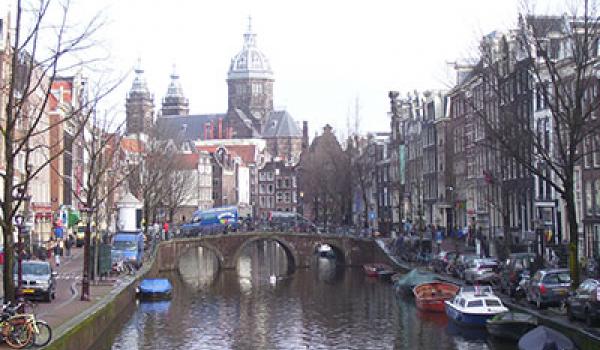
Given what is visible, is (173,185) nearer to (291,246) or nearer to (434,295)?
(291,246)

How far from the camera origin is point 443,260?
203ft

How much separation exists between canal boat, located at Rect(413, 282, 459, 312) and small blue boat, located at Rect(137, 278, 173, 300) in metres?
14.2

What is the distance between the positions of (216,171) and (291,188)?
19.9 m

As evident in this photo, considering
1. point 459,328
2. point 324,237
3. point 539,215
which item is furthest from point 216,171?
point 459,328

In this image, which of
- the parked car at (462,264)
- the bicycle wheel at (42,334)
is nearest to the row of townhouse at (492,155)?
the parked car at (462,264)

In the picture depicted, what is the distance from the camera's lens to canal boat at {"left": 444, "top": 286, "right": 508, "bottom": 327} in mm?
40156

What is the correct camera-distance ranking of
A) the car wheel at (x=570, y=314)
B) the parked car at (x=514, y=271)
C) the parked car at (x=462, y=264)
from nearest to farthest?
the car wheel at (x=570, y=314)
the parked car at (x=514, y=271)
the parked car at (x=462, y=264)

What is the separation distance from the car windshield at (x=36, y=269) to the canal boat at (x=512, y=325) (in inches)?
675

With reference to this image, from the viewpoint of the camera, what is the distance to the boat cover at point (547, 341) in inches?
Answer: 1169

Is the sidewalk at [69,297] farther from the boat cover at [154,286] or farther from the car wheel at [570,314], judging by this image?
the car wheel at [570,314]

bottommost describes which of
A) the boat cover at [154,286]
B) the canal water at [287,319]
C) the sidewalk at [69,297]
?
the canal water at [287,319]

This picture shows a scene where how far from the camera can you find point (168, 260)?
81.8m

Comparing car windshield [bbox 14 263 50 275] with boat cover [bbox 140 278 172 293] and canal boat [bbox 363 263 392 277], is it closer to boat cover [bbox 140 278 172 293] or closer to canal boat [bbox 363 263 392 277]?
boat cover [bbox 140 278 172 293]

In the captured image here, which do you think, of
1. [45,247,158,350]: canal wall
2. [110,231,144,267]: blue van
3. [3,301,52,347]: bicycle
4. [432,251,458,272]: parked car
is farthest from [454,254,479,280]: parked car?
[3,301,52,347]: bicycle
